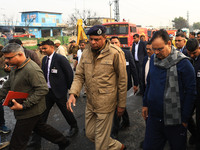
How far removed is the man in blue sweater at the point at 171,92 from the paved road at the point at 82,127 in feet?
4.73

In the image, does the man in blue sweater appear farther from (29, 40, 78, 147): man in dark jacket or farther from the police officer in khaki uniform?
(29, 40, 78, 147): man in dark jacket

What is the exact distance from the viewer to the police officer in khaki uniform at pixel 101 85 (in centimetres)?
270

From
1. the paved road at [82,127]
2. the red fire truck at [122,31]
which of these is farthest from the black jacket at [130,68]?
the red fire truck at [122,31]

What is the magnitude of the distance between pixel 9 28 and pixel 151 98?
168 ft

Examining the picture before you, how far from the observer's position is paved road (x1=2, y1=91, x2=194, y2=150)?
3.78m

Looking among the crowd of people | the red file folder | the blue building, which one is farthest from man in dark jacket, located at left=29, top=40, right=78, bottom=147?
the blue building

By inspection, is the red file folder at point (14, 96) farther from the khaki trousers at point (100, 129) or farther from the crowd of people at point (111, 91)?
the khaki trousers at point (100, 129)

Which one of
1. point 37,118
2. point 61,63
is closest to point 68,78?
point 61,63

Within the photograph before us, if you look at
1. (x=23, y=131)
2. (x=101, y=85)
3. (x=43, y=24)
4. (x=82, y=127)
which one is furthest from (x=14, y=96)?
(x=43, y=24)

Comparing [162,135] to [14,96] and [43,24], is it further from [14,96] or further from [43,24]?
[43,24]

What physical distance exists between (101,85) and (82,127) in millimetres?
2200

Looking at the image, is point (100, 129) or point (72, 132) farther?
point (72, 132)

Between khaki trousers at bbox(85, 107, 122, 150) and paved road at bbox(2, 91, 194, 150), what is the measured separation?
0.99 m

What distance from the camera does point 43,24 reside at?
5534 cm
